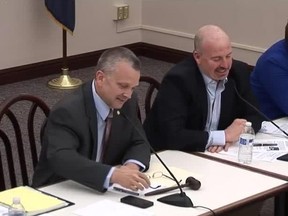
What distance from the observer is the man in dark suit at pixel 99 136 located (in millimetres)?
2840

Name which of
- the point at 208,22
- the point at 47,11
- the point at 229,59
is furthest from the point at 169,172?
the point at 208,22

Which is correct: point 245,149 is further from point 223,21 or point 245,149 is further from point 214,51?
point 223,21

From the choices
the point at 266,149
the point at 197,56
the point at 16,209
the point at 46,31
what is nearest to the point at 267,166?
the point at 266,149

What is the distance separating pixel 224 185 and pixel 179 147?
0.48m

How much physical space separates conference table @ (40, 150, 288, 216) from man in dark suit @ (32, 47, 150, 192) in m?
0.06

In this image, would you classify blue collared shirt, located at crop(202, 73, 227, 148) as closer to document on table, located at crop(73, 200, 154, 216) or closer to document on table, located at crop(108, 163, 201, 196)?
document on table, located at crop(108, 163, 201, 196)

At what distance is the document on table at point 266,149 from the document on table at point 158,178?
38 centimetres

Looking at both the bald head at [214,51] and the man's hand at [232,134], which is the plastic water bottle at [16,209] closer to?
the man's hand at [232,134]

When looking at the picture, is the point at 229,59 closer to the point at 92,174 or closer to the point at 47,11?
the point at 92,174

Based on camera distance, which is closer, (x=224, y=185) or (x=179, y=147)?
(x=224, y=185)

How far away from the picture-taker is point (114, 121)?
3.09m

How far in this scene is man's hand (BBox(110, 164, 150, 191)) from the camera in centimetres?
279

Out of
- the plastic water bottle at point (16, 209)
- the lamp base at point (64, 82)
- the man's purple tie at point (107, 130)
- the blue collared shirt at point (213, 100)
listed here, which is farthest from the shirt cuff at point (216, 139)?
the lamp base at point (64, 82)

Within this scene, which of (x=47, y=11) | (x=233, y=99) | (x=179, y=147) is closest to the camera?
(x=179, y=147)
